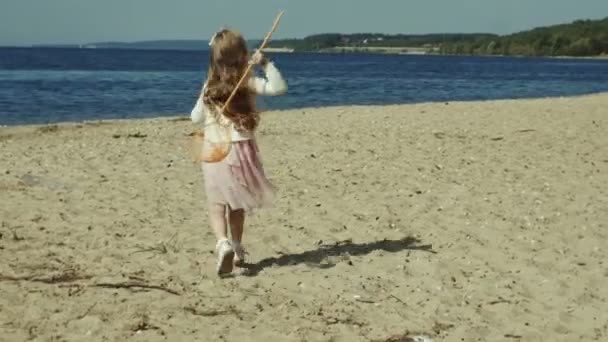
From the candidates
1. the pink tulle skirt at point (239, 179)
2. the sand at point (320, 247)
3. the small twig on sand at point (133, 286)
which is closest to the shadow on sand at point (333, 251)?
the sand at point (320, 247)

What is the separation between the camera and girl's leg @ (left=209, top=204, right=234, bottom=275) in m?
5.76

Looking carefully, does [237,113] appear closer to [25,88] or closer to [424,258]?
[424,258]

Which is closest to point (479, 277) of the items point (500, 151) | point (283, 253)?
point (283, 253)

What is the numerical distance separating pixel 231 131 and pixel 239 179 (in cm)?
33

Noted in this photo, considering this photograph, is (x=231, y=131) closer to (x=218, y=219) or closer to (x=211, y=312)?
(x=218, y=219)

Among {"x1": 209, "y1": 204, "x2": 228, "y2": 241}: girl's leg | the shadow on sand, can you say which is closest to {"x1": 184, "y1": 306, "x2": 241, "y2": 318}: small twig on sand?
the shadow on sand

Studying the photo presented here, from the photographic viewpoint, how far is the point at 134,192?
27.5ft

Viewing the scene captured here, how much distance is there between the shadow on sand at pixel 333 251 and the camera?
20.4ft

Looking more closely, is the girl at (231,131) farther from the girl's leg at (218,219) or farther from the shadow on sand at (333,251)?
the shadow on sand at (333,251)

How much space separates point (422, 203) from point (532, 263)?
6.21ft

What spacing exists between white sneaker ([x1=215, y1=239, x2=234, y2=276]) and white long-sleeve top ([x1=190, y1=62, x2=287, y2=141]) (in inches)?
27.8

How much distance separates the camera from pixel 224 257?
5750mm

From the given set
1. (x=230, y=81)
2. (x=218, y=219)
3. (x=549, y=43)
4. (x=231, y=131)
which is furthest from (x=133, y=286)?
(x=549, y=43)

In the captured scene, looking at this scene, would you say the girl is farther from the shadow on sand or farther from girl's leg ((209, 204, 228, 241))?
the shadow on sand
